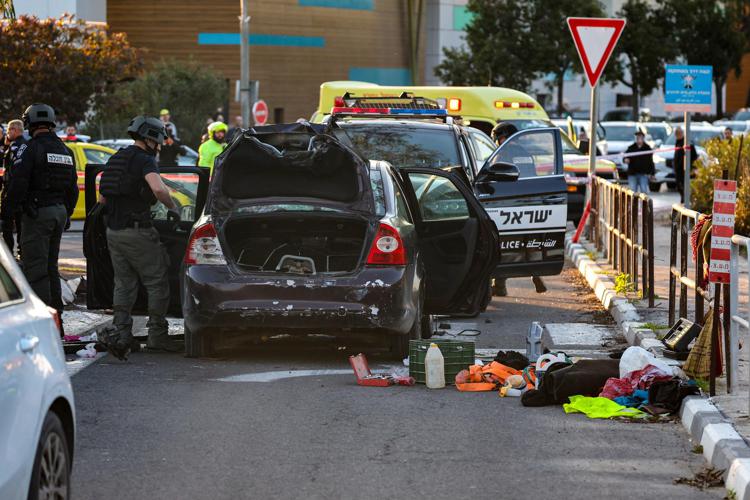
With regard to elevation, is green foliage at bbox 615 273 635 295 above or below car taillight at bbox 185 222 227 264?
below

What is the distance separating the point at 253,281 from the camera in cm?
1093

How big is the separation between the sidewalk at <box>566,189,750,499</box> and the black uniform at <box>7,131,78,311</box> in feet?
15.9

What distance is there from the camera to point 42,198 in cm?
1269

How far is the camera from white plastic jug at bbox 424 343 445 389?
33.5ft

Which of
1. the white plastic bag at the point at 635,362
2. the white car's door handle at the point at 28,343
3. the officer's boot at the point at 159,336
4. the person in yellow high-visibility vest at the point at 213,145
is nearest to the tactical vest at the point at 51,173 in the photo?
the officer's boot at the point at 159,336

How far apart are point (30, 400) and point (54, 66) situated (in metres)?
30.7

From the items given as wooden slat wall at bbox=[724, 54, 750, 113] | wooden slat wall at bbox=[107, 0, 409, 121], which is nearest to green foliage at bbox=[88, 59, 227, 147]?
wooden slat wall at bbox=[107, 0, 409, 121]

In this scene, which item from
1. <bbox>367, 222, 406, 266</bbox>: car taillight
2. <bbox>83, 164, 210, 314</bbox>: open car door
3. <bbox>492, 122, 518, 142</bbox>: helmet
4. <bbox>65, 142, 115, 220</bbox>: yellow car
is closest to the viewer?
<bbox>367, 222, 406, 266</bbox>: car taillight

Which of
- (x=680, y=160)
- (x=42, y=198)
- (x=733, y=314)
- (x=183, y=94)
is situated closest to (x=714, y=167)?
(x=680, y=160)

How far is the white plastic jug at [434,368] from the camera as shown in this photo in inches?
402

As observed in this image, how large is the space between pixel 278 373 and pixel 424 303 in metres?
1.98

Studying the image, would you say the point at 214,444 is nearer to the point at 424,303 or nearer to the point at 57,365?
the point at 57,365

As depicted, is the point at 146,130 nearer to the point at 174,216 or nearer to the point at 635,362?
the point at 174,216

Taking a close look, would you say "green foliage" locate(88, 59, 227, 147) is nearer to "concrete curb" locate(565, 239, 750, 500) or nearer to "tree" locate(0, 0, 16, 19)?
"tree" locate(0, 0, 16, 19)
